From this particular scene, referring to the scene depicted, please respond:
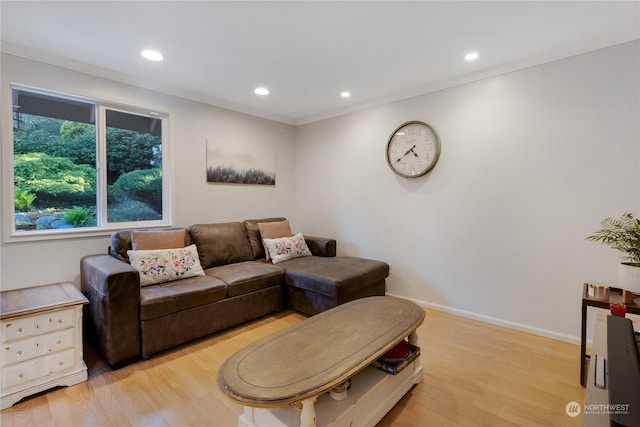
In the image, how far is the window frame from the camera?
90.4 inches

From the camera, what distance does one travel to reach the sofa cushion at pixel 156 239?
2.67 meters

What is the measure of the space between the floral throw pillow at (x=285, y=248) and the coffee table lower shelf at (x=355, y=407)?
188 centimetres

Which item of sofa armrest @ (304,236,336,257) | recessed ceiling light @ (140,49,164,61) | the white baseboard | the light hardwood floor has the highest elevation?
recessed ceiling light @ (140,49,164,61)

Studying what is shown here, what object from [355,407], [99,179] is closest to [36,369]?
[99,179]

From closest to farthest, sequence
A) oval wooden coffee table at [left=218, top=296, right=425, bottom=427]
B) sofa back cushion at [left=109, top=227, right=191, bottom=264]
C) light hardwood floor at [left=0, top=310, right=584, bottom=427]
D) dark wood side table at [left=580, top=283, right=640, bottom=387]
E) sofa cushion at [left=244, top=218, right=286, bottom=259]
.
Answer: oval wooden coffee table at [left=218, top=296, right=425, bottom=427] → light hardwood floor at [left=0, top=310, right=584, bottom=427] → dark wood side table at [left=580, top=283, right=640, bottom=387] → sofa back cushion at [left=109, top=227, right=191, bottom=264] → sofa cushion at [left=244, top=218, right=286, bottom=259]

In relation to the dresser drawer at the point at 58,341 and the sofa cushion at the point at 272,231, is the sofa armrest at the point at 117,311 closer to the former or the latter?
the dresser drawer at the point at 58,341

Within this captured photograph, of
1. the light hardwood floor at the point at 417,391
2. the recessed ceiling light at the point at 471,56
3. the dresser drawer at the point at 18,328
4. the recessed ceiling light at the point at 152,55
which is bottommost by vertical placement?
the light hardwood floor at the point at 417,391

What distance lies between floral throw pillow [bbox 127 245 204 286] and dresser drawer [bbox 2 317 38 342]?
2.23 ft

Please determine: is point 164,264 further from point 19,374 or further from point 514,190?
point 514,190

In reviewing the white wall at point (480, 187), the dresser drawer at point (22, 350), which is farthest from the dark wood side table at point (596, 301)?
the dresser drawer at point (22, 350)

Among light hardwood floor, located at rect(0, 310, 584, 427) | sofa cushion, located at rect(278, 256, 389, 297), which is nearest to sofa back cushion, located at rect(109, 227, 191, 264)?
light hardwood floor, located at rect(0, 310, 584, 427)

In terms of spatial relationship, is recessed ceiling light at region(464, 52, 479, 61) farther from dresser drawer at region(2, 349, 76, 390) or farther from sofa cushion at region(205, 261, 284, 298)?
dresser drawer at region(2, 349, 76, 390)

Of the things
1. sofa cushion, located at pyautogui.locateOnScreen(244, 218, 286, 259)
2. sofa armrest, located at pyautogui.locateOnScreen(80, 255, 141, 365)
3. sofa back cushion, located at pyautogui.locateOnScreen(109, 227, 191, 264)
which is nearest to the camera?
sofa armrest, located at pyautogui.locateOnScreen(80, 255, 141, 365)

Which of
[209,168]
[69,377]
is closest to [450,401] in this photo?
[69,377]
